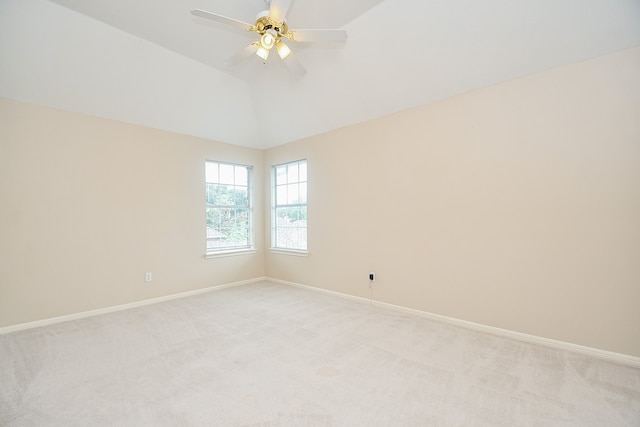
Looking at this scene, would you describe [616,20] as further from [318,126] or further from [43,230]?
[43,230]

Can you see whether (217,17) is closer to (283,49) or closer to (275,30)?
(275,30)

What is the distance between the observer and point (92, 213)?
11.1ft

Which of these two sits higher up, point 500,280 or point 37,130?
point 37,130

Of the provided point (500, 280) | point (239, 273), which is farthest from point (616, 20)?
point (239, 273)

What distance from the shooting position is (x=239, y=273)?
4.85 meters

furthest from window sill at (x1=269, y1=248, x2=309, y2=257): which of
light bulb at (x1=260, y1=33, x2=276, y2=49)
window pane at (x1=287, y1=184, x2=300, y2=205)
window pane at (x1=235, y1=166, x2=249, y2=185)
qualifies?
light bulb at (x1=260, y1=33, x2=276, y2=49)

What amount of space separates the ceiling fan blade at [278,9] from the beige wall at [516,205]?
6.21ft

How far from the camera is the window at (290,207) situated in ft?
15.3

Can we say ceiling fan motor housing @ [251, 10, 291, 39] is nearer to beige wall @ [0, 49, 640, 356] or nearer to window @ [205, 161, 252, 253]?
beige wall @ [0, 49, 640, 356]

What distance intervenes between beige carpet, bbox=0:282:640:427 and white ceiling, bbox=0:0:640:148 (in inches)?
99.7

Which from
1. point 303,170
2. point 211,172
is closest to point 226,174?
point 211,172

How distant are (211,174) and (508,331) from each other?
449cm

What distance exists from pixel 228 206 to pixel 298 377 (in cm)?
338

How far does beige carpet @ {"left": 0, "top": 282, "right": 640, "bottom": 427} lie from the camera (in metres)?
1.64
